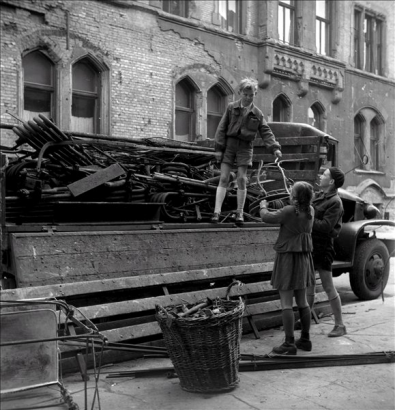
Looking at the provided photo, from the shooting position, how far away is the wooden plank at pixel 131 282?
15.3 ft

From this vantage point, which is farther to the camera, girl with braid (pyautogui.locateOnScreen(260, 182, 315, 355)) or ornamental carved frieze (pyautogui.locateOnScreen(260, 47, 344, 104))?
ornamental carved frieze (pyautogui.locateOnScreen(260, 47, 344, 104))

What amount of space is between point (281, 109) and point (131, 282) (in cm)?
1488

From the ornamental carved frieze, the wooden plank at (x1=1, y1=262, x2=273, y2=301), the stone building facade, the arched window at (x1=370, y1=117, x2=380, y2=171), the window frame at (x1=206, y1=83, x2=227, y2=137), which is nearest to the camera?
the wooden plank at (x1=1, y1=262, x2=273, y2=301)

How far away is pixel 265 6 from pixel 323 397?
16039 millimetres

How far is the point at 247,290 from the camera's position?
21.0ft

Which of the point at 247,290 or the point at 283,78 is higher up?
the point at 283,78

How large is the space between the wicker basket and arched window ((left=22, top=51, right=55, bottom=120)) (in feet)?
31.8

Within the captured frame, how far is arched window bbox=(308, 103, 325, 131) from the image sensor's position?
810 inches

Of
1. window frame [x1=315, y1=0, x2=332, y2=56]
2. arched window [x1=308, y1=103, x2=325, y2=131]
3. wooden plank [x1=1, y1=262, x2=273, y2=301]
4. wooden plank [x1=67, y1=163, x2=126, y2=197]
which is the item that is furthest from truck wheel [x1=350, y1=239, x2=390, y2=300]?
window frame [x1=315, y1=0, x2=332, y2=56]

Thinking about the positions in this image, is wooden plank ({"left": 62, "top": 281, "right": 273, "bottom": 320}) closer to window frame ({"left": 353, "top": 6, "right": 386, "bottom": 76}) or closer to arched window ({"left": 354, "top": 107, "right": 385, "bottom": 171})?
arched window ({"left": 354, "top": 107, "right": 385, "bottom": 171})

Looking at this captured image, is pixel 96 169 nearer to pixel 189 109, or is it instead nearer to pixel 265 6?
pixel 189 109

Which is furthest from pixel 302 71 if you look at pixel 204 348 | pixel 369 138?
pixel 204 348

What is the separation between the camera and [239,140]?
696 cm

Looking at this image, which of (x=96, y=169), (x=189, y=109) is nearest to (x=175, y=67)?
(x=189, y=109)
